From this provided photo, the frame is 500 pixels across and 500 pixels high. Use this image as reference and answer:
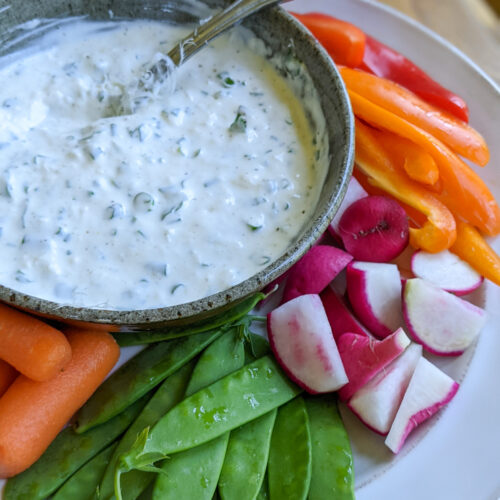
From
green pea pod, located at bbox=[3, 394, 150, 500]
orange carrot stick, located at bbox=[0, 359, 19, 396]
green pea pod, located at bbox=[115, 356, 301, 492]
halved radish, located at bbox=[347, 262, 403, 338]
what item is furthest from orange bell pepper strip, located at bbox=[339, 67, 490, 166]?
orange carrot stick, located at bbox=[0, 359, 19, 396]

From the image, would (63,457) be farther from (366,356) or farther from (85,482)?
(366,356)

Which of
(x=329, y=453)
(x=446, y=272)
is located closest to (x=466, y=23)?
(x=446, y=272)

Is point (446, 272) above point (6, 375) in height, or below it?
above

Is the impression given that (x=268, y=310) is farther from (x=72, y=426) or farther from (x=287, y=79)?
(x=287, y=79)

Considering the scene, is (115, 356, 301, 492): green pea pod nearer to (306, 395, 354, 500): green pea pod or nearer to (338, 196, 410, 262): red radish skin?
(306, 395, 354, 500): green pea pod

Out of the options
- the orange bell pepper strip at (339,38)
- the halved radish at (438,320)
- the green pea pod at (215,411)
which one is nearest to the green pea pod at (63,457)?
the green pea pod at (215,411)

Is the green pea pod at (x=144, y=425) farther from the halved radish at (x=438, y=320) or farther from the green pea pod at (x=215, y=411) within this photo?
the halved radish at (x=438, y=320)
